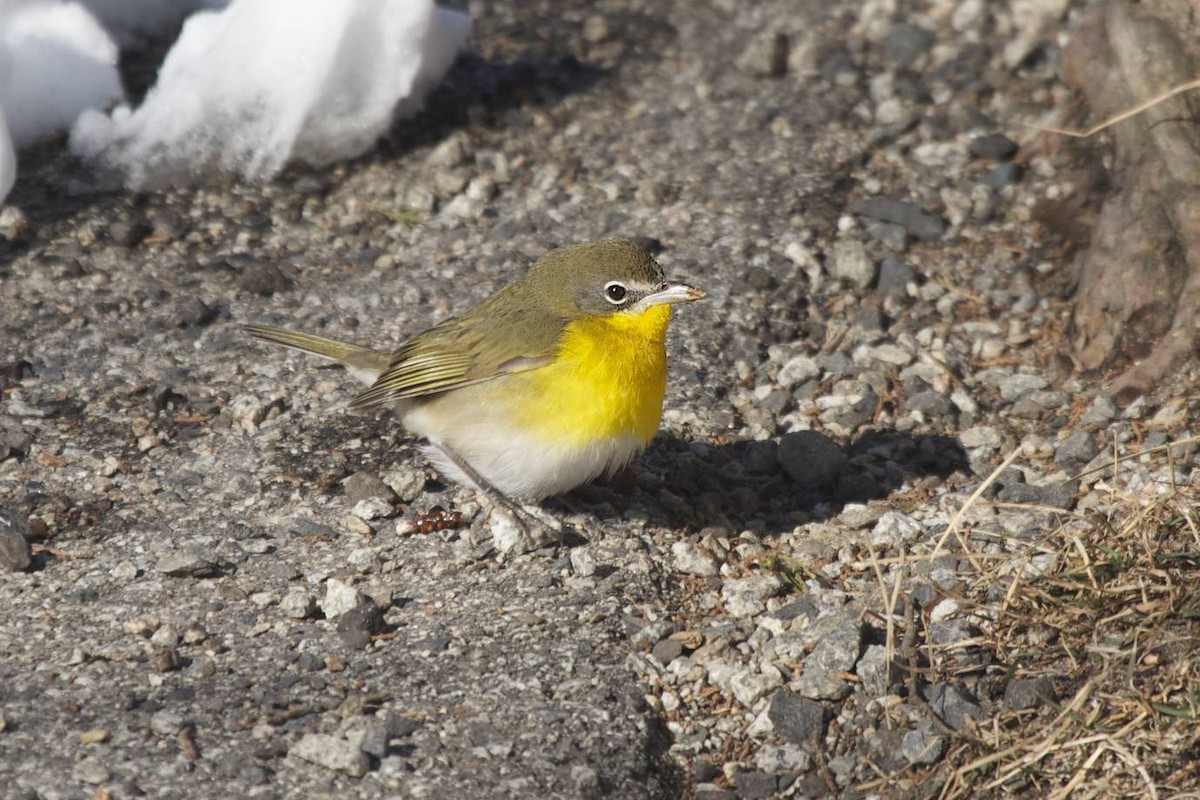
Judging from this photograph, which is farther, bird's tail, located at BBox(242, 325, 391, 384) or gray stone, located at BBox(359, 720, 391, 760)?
bird's tail, located at BBox(242, 325, 391, 384)

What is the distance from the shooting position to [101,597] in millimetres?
5367

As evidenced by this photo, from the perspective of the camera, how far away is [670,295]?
5812 mm

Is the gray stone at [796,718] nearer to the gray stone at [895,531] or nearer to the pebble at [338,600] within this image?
the gray stone at [895,531]

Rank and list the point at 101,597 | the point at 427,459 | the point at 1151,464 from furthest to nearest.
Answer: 1. the point at 427,459
2. the point at 1151,464
3. the point at 101,597

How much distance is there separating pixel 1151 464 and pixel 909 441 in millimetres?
1107

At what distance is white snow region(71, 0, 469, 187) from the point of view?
7969mm

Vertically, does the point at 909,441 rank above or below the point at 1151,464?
below

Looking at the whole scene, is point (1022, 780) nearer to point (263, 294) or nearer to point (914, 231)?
point (914, 231)

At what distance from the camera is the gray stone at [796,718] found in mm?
4797

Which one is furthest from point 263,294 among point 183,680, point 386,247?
point 183,680

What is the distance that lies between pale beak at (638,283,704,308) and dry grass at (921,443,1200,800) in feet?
5.08

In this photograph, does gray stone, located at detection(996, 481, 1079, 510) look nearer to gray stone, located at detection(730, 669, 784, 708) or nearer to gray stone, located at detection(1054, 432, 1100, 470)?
gray stone, located at detection(1054, 432, 1100, 470)

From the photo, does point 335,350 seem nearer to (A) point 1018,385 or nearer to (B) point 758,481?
(B) point 758,481


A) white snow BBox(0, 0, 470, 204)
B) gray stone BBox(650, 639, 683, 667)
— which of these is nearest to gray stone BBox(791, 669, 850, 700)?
gray stone BBox(650, 639, 683, 667)
